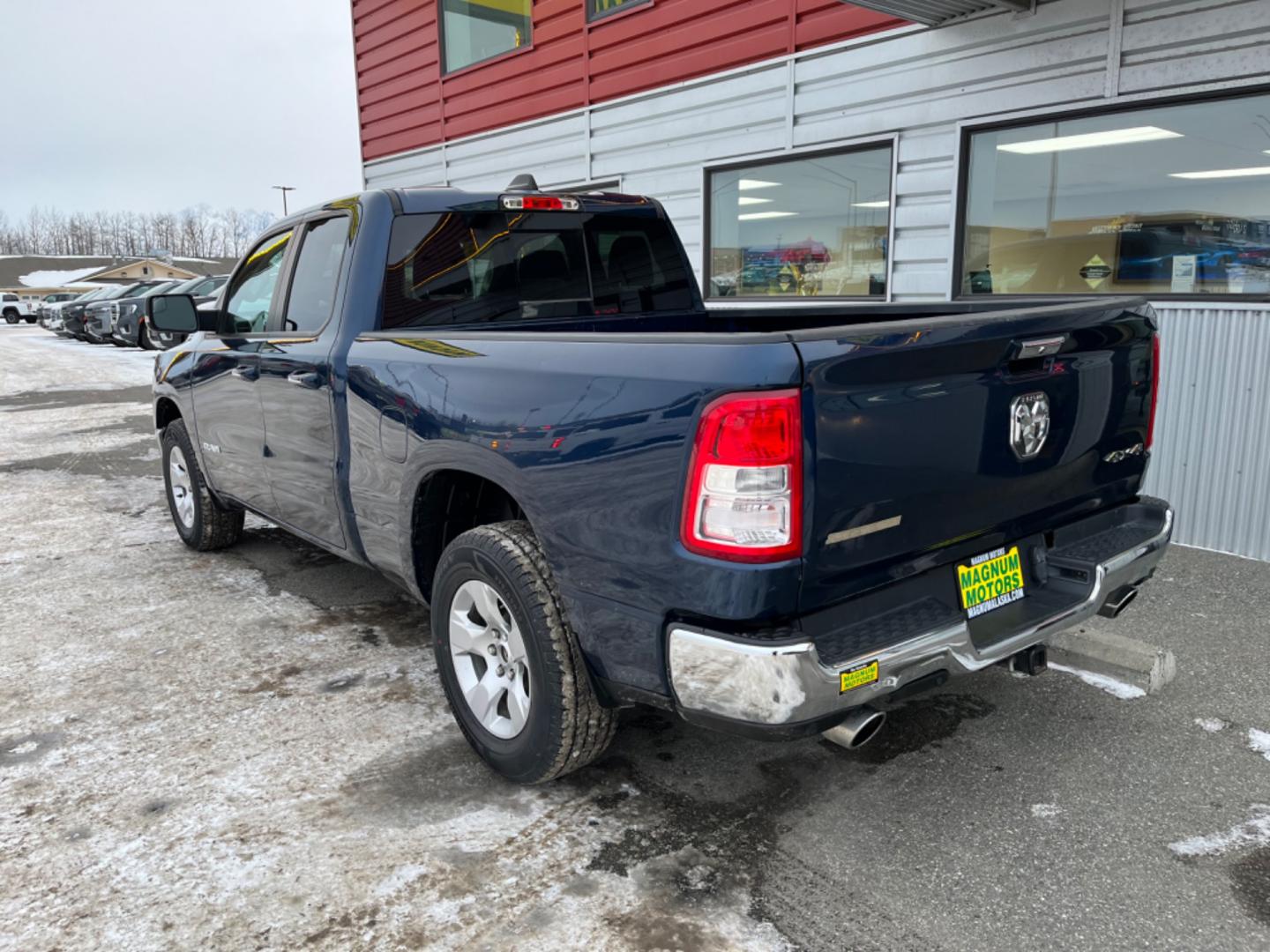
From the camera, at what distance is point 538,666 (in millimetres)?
2709

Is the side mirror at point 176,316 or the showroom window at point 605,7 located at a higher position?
the showroom window at point 605,7

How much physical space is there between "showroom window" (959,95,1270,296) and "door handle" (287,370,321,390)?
4.46m

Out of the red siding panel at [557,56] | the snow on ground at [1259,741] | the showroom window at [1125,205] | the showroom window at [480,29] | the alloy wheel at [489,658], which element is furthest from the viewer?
the showroom window at [480,29]

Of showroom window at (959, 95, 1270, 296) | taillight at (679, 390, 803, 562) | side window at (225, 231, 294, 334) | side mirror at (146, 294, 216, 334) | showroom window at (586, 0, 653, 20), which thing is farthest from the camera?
showroom window at (586, 0, 653, 20)

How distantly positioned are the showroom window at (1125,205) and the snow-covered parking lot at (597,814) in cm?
212

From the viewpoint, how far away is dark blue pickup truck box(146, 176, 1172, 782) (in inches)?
86.4

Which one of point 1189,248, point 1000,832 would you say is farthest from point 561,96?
point 1000,832

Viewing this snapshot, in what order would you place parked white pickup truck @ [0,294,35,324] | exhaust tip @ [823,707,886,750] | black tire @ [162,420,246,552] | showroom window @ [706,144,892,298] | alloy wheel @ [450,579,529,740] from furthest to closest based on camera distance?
1. parked white pickup truck @ [0,294,35,324]
2. showroom window @ [706,144,892,298]
3. black tire @ [162,420,246,552]
4. alloy wheel @ [450,579,529,740]
5. exhaust tip @ [823,707,886,750]

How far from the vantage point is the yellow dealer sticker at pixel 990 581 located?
8.61ft

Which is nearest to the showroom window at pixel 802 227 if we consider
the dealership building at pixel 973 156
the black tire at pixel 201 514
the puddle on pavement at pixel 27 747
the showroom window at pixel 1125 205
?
the dealership building at pixel 973 156

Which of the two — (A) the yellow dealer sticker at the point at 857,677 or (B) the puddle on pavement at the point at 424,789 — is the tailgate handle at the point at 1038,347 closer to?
(A) the yellow dealer sticker at the point at 857,677

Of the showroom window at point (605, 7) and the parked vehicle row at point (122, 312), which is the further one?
the parked vehicle row at point (122, 312)

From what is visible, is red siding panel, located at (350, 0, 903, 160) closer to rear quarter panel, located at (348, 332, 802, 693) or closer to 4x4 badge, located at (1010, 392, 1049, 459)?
4x4 badge, located at (1010, 392, 1049, 459)

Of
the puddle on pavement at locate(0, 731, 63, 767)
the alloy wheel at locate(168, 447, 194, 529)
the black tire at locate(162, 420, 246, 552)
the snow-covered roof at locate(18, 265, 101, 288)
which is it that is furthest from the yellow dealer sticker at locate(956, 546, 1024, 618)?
the snow-covered roof at locate(18, 265, 101, 288)
